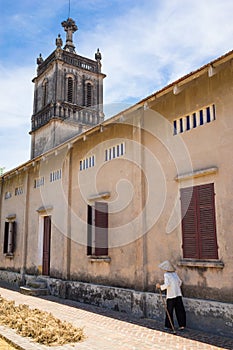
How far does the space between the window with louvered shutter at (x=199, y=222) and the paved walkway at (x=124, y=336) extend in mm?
1710

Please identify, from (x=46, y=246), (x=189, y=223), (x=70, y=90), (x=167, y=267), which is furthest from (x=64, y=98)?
(x=167, y=267)

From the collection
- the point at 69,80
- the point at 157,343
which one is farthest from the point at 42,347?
the point at 69,80

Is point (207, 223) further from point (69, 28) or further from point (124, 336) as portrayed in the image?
point (69, 28)

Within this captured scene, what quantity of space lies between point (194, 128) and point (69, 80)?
60.1 ft

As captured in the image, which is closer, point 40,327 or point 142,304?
point 40,327

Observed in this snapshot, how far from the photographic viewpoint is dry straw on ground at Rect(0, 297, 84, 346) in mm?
6266

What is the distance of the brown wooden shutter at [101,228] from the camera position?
34.8ft


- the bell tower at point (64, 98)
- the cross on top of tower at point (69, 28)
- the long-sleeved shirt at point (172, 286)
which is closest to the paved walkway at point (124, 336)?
the long-sleeved shirt at point (172, 286)

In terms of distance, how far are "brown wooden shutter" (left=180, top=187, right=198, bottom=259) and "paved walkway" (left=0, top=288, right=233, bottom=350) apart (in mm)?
1727

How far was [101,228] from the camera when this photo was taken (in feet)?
35.3

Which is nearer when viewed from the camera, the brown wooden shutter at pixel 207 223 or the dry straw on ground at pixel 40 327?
the dry straw on ground at pixel 40 327

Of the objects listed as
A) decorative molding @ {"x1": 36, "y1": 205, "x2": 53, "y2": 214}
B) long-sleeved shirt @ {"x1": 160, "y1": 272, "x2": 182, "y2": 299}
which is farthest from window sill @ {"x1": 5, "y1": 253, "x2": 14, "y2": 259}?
long-sleeved shirt @ {"x1": 160, "y1": 272, "x2": 182, "y2": 299}

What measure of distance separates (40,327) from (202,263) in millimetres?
3701

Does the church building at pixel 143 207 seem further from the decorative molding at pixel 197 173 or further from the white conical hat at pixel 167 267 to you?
the white conical hat at pixel 167 267
